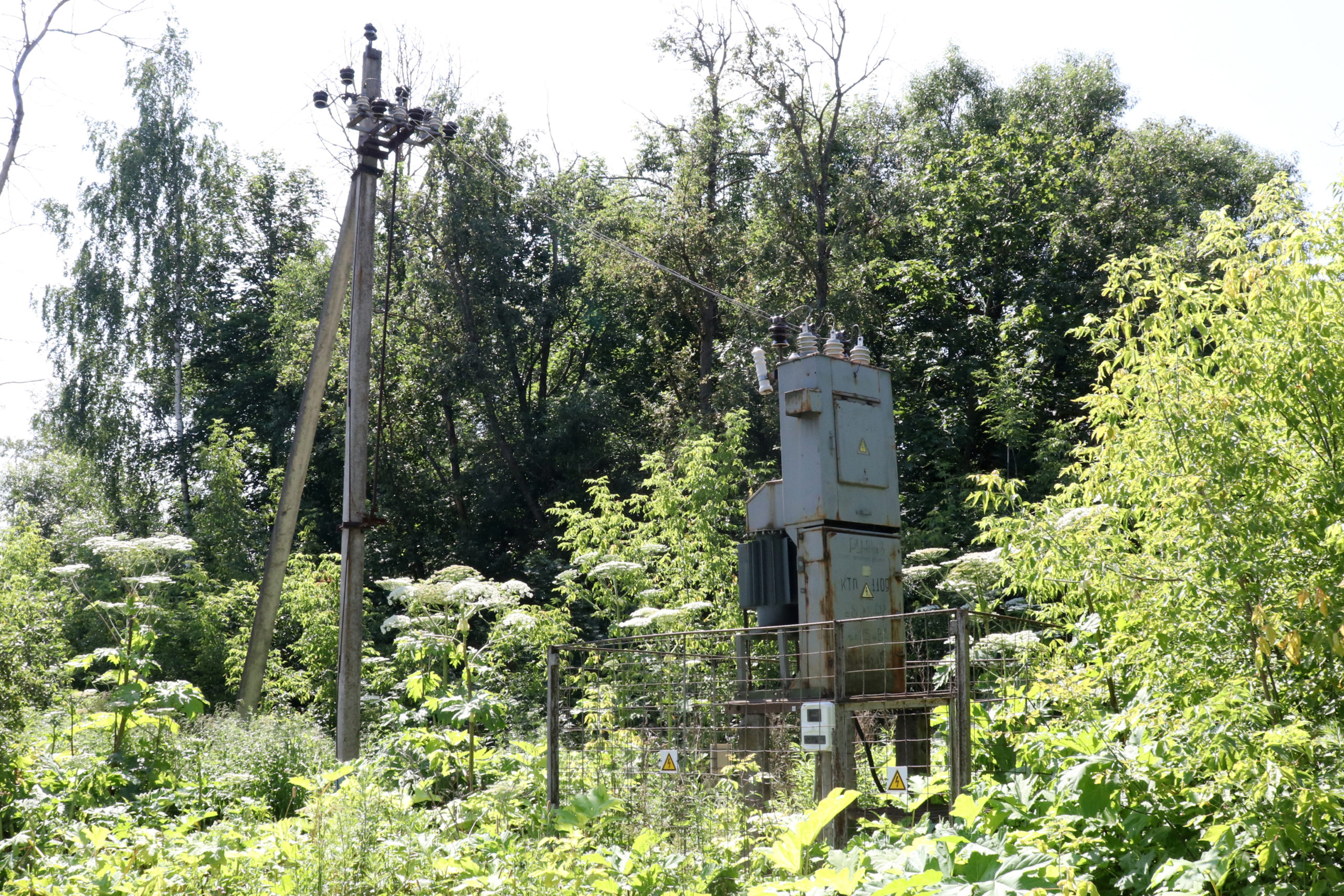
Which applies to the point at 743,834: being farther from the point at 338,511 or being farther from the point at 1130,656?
the point at 338,511

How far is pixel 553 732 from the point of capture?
5688mm

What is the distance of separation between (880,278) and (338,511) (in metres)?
13.0

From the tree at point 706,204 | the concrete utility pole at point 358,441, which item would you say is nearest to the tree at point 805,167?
the tree at point 706,204

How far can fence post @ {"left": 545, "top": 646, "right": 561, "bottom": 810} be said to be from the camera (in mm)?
5660

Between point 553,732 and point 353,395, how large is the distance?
12.9ft

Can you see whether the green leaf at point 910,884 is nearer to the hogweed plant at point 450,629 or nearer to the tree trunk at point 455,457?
the hogweed plant at point 450,629

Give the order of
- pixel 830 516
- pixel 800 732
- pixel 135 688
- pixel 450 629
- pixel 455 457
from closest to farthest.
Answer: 1. pixel 800 732
2. pixel 830 516
3. pixel 135 688
4. pixel 450 629
5. pixel 455 457

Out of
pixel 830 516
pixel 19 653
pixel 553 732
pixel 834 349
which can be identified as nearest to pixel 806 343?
pixel 834 349

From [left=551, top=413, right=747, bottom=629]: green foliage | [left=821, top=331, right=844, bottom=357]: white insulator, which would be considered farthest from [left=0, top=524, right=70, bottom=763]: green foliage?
[left=821, top=331, right=844, bottom=357]: white insulator

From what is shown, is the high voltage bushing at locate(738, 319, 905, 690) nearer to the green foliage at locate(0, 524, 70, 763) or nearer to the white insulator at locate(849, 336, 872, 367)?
the white insulator at locate(849, 336, 872, 367)

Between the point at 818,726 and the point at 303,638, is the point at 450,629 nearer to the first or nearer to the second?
the point at 303,638

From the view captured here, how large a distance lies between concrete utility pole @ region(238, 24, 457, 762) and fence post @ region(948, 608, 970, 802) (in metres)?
5.24

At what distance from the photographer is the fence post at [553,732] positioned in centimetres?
566

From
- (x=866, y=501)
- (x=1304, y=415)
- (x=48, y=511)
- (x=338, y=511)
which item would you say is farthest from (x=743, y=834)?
(x=48, y=511)
